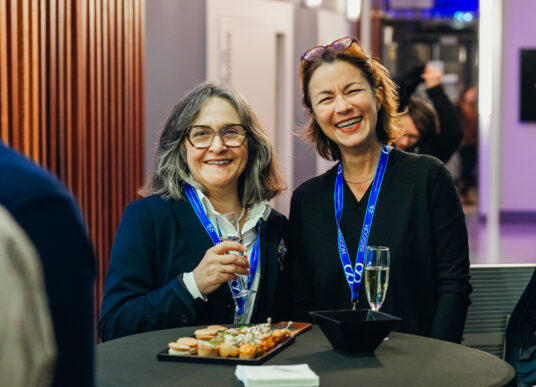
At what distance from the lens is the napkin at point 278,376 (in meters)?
1.66

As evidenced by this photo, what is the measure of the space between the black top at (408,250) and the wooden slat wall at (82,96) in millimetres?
2102

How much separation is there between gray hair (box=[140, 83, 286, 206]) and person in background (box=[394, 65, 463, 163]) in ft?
6.52

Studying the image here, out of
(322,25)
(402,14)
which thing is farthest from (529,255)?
(402,14)

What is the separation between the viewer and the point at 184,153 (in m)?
2.70

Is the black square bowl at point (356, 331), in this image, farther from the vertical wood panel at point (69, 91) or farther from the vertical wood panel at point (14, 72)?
the vertical wood panel at point (69, 91)

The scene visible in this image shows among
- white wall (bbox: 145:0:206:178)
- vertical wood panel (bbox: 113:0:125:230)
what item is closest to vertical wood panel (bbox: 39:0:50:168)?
vertical wood panel (bbox: 113:0:125:230)

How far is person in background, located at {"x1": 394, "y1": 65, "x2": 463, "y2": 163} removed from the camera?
494cm

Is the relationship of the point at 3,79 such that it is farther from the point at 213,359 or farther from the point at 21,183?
the point at 21,183

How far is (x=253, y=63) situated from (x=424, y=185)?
5.37 metres

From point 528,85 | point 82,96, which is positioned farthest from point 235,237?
point 528,85

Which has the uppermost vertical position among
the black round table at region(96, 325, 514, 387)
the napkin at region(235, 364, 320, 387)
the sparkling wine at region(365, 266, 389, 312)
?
the sparkling wine at region(365, 266, 389, 312)

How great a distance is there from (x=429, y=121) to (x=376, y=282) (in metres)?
3.04

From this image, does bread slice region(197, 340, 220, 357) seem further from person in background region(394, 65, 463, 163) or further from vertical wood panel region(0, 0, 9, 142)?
person in background region(394, 65, 463, 163)

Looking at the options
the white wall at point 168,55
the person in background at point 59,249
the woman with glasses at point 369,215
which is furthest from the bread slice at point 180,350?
the white wall at point 168,55
